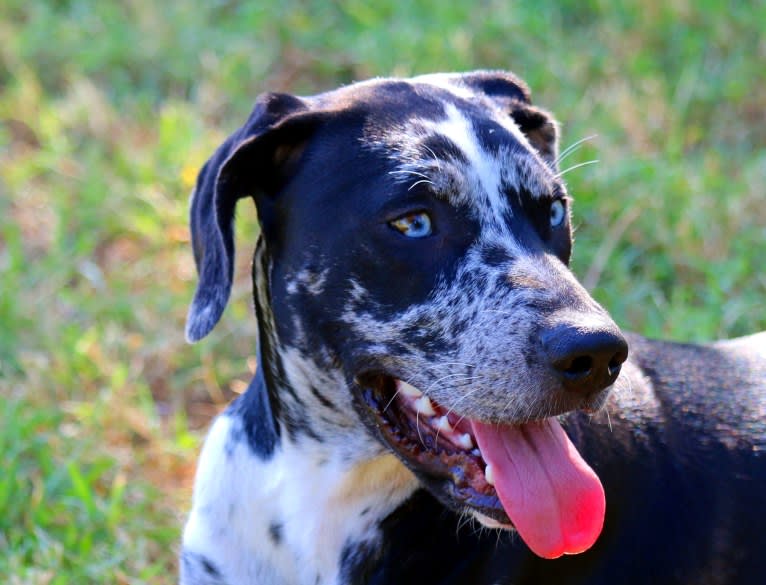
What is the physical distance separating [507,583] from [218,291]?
40.3 inches

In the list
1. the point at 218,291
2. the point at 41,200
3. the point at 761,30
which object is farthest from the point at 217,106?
the point at 218,291

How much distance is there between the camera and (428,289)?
2.79 m

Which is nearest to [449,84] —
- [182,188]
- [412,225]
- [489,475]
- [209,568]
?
[412,225]

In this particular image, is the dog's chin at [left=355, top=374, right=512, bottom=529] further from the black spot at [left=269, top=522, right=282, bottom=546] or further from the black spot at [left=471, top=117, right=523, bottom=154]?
the black spot at [left=471, top=117, right=523, bottom=154]

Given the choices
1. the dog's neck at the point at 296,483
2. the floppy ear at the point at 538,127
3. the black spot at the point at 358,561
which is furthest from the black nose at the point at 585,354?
the floppy ear at the point at 538,127

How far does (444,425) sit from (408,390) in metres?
0.13

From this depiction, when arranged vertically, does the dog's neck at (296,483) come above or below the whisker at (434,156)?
below

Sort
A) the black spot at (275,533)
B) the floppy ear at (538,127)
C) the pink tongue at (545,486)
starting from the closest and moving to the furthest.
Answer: the pink tongue at (545,486) → the black spot at (275,533) → the floppy ear at (538,127)

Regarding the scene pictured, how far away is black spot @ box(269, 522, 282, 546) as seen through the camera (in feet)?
10.3

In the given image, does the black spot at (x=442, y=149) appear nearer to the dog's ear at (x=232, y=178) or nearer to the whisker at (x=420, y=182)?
the whisker at (x=420, y=182)

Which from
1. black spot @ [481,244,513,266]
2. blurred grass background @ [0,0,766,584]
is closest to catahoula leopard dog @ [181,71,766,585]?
black spot @ [481,244,513,266]

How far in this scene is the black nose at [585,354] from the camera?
2496mm

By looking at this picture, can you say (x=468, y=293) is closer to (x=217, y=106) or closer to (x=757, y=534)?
(x=757, y=534)

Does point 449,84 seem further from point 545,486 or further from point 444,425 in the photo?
point 545,486
